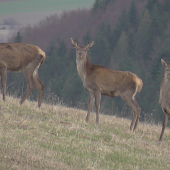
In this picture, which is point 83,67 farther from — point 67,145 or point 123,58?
point 123,58

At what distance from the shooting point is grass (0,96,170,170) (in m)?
7.48

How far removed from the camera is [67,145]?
8695mm

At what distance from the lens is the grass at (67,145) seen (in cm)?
748

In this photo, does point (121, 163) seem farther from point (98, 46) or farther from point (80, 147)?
point (98, 46)

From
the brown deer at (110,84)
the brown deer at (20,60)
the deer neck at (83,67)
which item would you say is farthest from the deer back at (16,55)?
the brown deer at (110,84)

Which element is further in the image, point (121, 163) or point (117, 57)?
point (117, 57)

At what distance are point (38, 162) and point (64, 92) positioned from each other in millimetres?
54012

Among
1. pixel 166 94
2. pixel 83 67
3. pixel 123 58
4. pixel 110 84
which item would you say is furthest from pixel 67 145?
pixel 123 58

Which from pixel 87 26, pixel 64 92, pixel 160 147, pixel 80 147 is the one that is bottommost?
pixel 87 26

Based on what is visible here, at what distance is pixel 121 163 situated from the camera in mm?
8258

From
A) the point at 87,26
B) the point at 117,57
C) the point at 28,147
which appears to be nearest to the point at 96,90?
the point at 28,147

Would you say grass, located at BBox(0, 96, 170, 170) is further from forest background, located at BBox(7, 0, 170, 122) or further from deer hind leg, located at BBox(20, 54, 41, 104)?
forest background, located at BBox(7, 0, 170, 122)

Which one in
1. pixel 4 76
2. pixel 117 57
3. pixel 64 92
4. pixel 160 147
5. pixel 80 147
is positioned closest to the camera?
pixel 80 147

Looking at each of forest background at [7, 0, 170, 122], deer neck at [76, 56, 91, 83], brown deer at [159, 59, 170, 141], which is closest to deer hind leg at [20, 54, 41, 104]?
deer neck at [76, 56, 91, 83]
